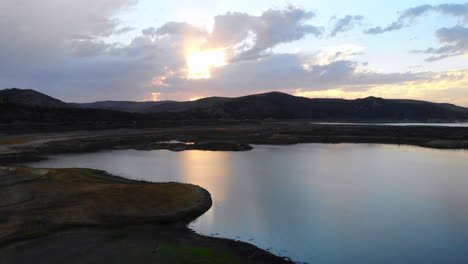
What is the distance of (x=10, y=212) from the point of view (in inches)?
697

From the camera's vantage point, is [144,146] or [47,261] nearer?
[47,261]

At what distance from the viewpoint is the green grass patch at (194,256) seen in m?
12.6

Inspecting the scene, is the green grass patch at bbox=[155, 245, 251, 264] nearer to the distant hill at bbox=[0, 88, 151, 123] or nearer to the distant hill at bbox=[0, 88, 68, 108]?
the distant hill at bbox=[0, 88, 151, 123]

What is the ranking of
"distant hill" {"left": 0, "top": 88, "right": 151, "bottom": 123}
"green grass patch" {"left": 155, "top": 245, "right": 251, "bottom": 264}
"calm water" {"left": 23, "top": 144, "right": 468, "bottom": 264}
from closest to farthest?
"green grass patch" {"left": 155, "top": 245, "right": 251, "bottom": 264}
"calm water" {"left": 23, "top": 144, "right": 468, "bottom": 264}
"distant hill" {"left": 0, "top": 88, "right": 151, "bottom": 123}

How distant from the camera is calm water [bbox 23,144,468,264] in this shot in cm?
1520

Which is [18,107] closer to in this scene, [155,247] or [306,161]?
[306,161]

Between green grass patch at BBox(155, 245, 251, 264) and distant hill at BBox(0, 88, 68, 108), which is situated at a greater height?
distant hill at BBox(0, 88, 68, 108)

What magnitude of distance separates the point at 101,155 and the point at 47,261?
4143 cm

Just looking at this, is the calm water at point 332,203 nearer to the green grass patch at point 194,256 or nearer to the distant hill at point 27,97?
the green grass patch at point 194,256

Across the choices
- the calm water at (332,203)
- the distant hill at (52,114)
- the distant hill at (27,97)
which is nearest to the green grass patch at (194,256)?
the calm water at (332,203)

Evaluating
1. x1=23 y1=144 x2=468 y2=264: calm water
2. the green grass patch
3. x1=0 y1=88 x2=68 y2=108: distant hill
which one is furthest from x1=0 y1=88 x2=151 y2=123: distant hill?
the green grass patch

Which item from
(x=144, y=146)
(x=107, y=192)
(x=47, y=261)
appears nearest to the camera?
(x=47, y=261)

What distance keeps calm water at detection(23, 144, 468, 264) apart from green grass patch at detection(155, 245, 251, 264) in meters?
2.66

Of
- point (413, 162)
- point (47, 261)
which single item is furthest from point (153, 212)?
point (413, 162)
